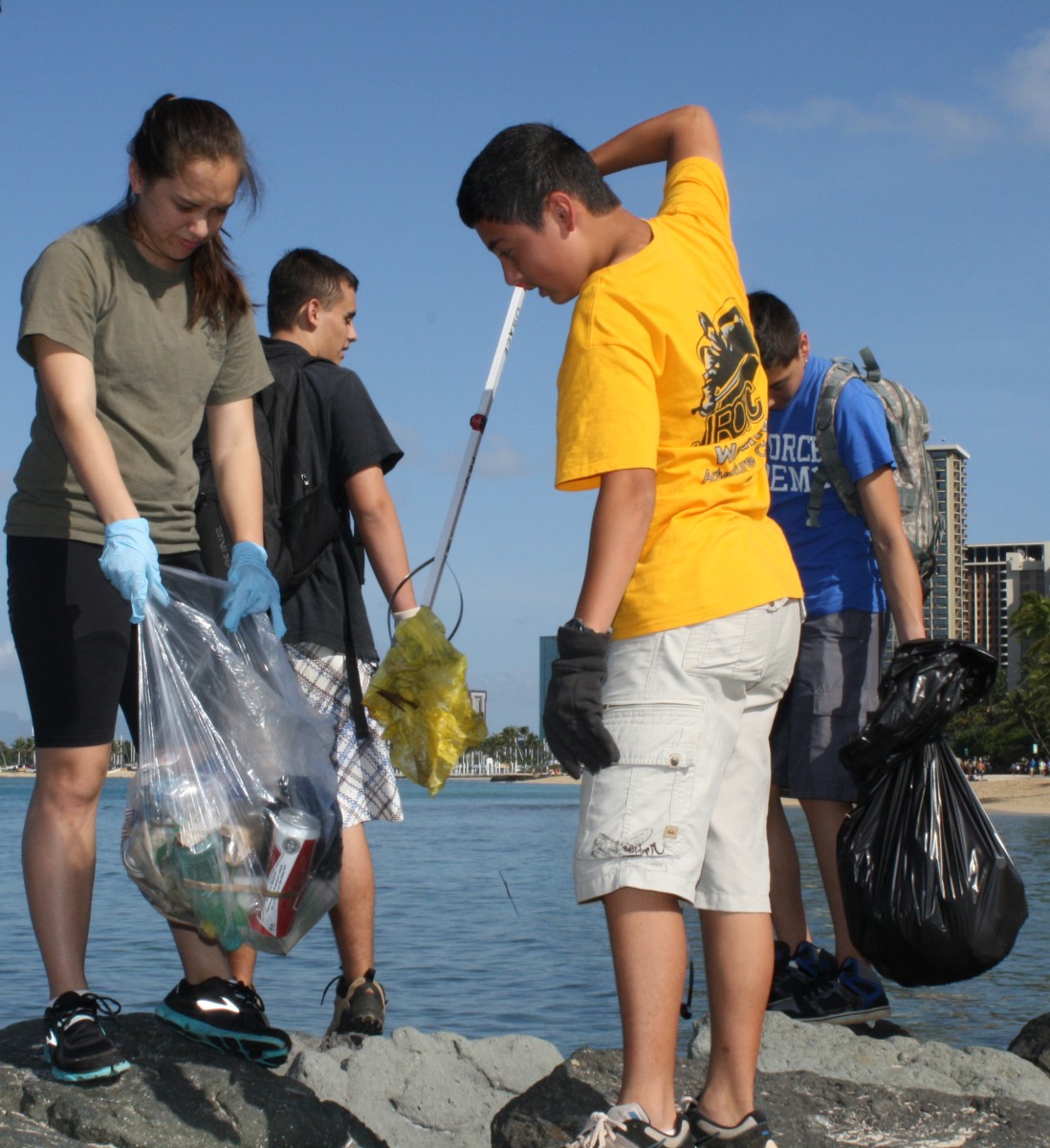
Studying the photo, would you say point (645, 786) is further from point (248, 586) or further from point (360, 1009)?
point (360, 1009)

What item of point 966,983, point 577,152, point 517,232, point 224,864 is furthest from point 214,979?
point 966,983

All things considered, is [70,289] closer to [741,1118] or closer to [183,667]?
[183,667]

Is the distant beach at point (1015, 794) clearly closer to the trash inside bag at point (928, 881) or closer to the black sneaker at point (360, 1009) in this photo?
the black sneaker at point (360, 1009)

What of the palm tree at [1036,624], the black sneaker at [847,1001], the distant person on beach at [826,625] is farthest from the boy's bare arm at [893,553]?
the palm tree at [1036,624]

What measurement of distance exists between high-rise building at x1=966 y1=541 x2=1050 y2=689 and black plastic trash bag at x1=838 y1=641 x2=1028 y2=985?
120 metres

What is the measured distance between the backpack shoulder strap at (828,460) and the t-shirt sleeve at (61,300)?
205cm

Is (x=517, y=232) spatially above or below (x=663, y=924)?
above

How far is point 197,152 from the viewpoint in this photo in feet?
9.11

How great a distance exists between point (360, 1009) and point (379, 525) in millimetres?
1269

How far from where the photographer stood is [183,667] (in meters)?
2.84

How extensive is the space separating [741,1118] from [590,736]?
79cm

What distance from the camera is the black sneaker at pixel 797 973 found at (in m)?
3.74

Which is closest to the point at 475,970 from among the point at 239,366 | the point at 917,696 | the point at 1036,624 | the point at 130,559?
the point at 917,696

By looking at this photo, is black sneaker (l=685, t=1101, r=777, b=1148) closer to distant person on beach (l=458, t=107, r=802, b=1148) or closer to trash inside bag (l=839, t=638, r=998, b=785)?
distant person on beach (l=458, t=107, r=802, b=1148)
